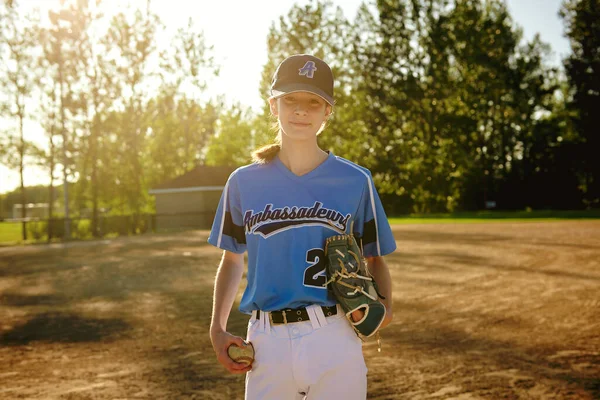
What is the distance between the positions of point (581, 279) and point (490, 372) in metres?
6.76

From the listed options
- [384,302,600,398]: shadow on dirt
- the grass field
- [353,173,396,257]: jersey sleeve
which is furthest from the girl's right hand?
the grass field

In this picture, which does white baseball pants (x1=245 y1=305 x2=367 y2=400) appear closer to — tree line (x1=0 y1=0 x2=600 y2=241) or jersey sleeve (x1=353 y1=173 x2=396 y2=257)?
jersey sleeve (x1=353 y1=173 x2=396 y2=257)

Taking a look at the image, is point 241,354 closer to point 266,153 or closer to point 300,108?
point 266,153

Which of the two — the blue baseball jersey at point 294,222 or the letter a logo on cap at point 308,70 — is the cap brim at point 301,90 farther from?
the blue baseball jersey at point 294,222

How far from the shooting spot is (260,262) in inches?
102

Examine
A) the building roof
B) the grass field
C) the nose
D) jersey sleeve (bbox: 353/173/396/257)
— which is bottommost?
the grass field

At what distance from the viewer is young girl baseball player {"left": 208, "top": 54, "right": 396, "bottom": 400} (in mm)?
2479

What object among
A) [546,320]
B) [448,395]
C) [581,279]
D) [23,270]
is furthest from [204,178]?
[448,395]

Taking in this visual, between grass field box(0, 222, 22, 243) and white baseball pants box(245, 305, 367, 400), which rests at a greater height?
white baseball pants box(245, 305, 367, 400)

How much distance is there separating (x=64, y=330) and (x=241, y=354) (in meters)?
7.35

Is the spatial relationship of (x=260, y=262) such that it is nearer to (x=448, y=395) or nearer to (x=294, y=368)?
(x=294, y=368)

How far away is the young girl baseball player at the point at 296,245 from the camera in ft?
8.13

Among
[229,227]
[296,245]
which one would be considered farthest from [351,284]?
[229,227]

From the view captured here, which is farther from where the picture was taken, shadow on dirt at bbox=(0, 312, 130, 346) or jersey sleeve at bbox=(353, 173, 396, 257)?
shadow on dirt at bbox=(0, 312, 130, 346)
